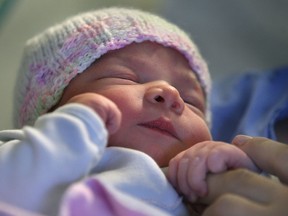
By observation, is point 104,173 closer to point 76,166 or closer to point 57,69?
point 76,166

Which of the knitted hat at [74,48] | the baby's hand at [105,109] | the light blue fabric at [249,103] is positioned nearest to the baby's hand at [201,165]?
the baby's hand at [105,109]

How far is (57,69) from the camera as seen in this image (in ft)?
3.37

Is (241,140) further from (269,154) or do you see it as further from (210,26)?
(210,26)

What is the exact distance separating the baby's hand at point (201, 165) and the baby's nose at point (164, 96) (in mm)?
125

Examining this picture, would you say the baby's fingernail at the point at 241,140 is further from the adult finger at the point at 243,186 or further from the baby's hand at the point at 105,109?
the baby's hand at the point at 105,109

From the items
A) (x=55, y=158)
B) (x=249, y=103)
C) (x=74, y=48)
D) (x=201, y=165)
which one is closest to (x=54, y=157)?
(x=55, y=158)

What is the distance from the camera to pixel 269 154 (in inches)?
30.3

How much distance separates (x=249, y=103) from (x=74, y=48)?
0.57 meters

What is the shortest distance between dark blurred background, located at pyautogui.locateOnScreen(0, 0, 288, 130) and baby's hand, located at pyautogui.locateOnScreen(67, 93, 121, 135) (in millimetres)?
729

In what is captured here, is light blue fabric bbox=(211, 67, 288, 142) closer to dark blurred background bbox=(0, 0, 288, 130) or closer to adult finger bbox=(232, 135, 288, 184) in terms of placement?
dark blurred background bbox=(0, 0, 288, 130)

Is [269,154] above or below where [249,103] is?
above

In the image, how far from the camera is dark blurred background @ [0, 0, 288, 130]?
1.47 m

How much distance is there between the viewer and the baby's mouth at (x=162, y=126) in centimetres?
90

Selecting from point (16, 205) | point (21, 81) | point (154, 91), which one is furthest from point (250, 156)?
point (21, 81)
